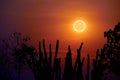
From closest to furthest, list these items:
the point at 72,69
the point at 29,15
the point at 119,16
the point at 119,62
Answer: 1. the point at 72,69
2. the point at 119,62
3. the point at 119,16
4. the point at 29,15

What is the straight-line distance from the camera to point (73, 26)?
12.5 meters

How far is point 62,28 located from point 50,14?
880 millimetres

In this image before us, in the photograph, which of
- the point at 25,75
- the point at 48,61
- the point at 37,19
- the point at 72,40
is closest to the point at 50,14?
the point at 37,19

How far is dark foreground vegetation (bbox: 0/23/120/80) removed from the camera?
5754 millimetres

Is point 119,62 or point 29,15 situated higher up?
point 29,15

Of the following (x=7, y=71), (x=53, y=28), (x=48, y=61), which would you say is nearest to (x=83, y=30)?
(x=53, y=28)

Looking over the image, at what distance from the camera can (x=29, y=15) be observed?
12.9m

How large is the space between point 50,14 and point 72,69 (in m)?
7.34

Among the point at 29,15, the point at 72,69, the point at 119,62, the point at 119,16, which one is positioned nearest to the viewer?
the point at 72,69

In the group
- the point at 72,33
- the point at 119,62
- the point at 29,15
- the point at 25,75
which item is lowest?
the point at 25,75

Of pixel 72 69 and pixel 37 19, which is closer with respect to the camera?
pixel 72 69

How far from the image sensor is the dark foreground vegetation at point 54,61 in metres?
5.75

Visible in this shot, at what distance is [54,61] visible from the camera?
5930 millimetres

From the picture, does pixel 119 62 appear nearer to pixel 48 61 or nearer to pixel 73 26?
pixel 73 26
